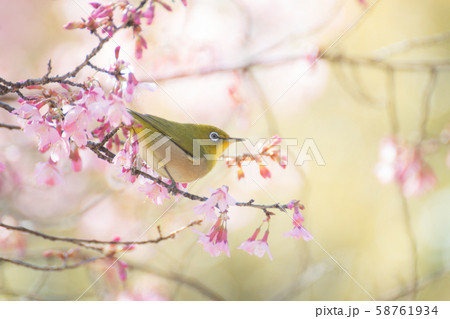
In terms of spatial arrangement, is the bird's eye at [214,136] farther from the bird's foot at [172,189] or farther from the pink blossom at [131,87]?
the pink blossom at [131,87]

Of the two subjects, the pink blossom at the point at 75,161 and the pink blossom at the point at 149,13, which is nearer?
the pink blossom at the point at 149,13

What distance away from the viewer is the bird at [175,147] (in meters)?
1.68

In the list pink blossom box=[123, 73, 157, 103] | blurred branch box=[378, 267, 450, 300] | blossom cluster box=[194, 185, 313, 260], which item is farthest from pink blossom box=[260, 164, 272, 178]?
blurred branch box=[378, 267, 450, 300]

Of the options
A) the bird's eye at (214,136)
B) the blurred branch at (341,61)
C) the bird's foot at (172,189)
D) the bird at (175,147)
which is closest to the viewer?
the bird's foot at (172,189)

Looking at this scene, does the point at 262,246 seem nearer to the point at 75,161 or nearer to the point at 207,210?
the point at 207,210

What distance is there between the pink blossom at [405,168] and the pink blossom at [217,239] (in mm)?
1840

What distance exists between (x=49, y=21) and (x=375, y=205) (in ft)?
10.7

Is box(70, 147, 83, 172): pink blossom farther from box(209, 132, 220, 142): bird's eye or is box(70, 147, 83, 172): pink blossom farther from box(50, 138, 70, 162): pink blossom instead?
box(209, 132, 220, 142): bird's eye

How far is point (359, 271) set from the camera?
3.37 metres

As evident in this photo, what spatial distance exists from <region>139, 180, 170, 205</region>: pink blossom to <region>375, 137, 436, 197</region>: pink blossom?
1.92 metres

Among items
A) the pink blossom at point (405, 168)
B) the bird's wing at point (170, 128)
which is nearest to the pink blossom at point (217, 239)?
the bird's wing at point (170, 128)

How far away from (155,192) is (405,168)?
6.59ft

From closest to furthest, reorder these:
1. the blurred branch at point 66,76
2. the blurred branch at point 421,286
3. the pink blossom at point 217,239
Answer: the blurred branch at point 66,76 → the pink blossom at point 217,239 → the blurred branch at point 421,286

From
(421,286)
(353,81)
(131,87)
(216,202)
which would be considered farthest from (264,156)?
(353,81)
